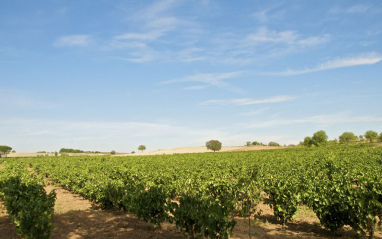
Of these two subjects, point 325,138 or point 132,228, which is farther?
point 325,138

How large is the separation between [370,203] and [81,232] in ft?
34.1

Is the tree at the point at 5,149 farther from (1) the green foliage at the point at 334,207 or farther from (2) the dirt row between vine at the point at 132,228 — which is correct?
(1) the green foliage at the point at 334,207

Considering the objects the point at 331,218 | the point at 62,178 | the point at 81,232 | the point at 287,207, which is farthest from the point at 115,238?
the point at 62,178

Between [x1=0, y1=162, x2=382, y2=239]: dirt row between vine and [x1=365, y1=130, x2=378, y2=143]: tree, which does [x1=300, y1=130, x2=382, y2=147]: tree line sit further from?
[x1=0, y1=162, x2=382, y2=239]: dirt row between vine

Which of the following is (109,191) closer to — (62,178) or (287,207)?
(287,207)

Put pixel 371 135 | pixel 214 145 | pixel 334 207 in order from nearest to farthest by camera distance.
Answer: pixel 334 207
pixel 214 145
pixel 371 135

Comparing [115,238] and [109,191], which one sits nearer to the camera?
[115,238]

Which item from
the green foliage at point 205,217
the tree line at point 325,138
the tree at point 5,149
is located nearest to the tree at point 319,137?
the tree line at point 325,138

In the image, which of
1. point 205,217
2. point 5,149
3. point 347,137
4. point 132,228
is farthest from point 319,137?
point 5,149

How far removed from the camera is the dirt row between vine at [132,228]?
381 inches

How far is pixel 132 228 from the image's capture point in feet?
34.6

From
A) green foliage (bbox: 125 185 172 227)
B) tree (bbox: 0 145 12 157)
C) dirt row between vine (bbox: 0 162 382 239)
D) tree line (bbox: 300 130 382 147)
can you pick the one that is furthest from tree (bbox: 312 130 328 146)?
tree (bbox: 0 145 12 157)

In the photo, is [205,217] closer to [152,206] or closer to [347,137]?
[152,206]

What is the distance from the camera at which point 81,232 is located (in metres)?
10.1
